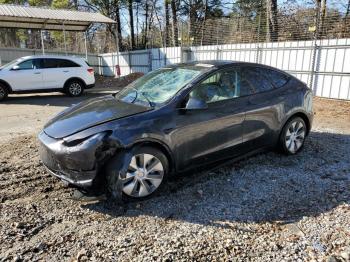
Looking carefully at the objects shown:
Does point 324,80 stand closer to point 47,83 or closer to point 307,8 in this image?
point 307,8

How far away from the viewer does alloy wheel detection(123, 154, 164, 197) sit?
12.2 ft

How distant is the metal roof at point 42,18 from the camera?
17.4 m

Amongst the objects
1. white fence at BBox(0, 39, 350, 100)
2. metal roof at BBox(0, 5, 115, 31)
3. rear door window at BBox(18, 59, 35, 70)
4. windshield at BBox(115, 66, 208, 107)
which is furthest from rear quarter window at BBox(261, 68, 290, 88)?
metal roof at BBox(0, 5, 115, 31)

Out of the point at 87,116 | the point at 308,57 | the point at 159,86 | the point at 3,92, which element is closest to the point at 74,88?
the point at 3,92

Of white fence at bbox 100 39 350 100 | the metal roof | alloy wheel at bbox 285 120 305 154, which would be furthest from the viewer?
the metal roof

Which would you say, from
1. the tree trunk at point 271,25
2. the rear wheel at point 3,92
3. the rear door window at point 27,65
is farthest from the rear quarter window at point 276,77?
the rear wheel at point 3,92

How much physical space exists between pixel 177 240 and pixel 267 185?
174 centimetres

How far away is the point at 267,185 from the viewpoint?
14.4 feet

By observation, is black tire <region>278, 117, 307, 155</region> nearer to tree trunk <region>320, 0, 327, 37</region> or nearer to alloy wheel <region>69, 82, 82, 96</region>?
tree trunk <region>320, 0, 327, 37</region>

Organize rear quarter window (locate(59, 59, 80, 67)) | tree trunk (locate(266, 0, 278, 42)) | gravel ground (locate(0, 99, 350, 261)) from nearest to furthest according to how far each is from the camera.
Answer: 1. gravel ground (locate(0, 99, 350, 261))
2. tree trunk (locate(266, 0, 278, 42))
3. rear quarter window (locate(59, 59, 80, 67))

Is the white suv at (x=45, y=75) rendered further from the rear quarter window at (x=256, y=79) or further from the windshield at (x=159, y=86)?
the rear quarter window at (x=256, y=79)

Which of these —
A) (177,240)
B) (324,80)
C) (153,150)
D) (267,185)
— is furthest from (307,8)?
(177,240)

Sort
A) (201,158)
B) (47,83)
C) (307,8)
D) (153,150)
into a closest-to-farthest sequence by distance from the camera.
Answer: (153,150) → (201,158) → (307,8) → (47,83)

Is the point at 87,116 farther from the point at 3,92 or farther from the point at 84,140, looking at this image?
the point at 3,92
